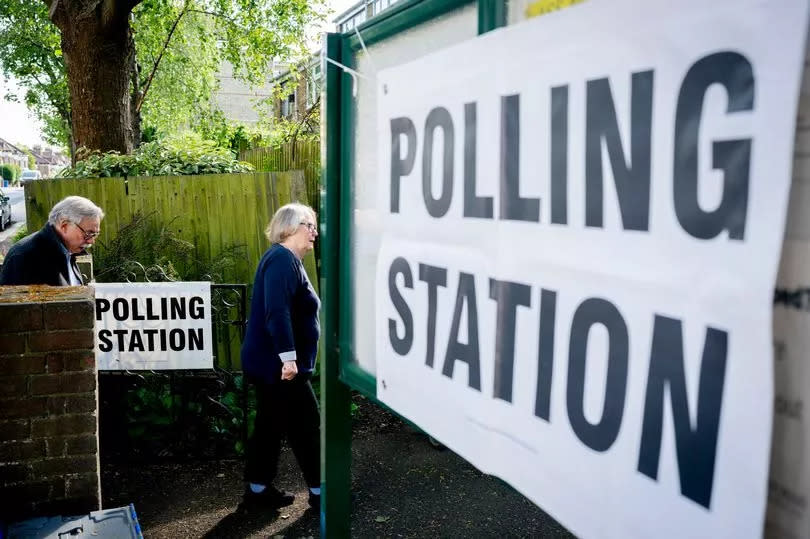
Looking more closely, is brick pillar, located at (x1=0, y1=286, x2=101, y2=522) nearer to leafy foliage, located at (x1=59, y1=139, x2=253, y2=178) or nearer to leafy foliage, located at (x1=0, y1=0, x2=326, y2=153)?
leafy foliage, located at (x1=59, y1=139, x2=253, y2=178)

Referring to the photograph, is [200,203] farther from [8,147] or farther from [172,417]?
[8,147]

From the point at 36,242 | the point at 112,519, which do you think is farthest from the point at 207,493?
the point at 36,242

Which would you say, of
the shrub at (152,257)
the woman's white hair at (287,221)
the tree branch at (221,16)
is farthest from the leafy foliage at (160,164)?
the tree branch at (221,16)

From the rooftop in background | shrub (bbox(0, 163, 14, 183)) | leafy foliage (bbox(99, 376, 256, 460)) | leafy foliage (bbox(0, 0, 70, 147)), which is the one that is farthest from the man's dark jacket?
shrub (bbox(0, 163, 14, 183))

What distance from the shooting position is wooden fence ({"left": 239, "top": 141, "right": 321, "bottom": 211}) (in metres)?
7.66

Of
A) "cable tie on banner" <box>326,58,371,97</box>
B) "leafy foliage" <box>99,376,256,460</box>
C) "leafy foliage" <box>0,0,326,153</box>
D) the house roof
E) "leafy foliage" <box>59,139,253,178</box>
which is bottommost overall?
"leafy foliage" <box>99,376,256,460</box>

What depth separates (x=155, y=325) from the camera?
4.82 metres

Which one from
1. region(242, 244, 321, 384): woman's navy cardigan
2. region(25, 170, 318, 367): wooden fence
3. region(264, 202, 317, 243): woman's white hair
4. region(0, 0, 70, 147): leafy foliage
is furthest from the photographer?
region(0, 0, 70, 147): leafy foliage

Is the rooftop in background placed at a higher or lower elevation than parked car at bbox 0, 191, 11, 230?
higher

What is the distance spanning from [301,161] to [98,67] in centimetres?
297

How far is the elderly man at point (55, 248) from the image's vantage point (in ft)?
12.9

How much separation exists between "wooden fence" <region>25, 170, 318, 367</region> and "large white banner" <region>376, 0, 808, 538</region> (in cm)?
545

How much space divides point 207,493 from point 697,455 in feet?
13.6

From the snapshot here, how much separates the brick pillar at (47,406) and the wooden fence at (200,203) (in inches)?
147
